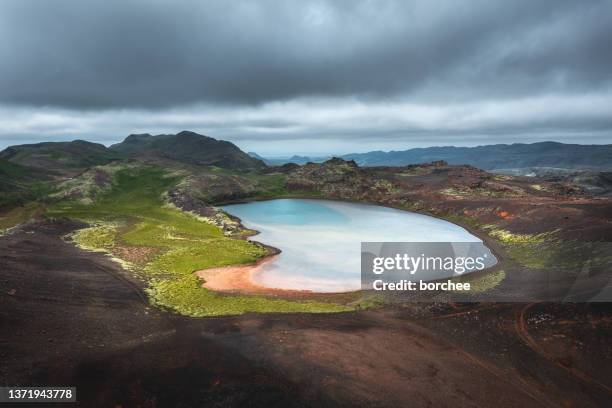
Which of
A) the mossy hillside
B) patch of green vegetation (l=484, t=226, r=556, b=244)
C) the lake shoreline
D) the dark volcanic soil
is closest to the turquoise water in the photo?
the lake shoreline

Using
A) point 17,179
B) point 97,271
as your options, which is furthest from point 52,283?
point 17,179

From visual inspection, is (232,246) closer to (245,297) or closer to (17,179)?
(245,297)

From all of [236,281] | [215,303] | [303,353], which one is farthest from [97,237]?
[303,353]

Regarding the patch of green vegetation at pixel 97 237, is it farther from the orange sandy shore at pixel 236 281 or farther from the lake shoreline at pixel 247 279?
the lake shoreline at pixel 247 279

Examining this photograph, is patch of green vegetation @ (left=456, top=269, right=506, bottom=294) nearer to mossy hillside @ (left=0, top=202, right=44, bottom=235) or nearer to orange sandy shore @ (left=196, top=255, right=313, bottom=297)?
orange sandy shore @ (left=196, top=255, right=313, bottom=297)

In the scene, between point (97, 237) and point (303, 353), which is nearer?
point (303, 353)

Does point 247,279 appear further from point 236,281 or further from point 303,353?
point 303,353
